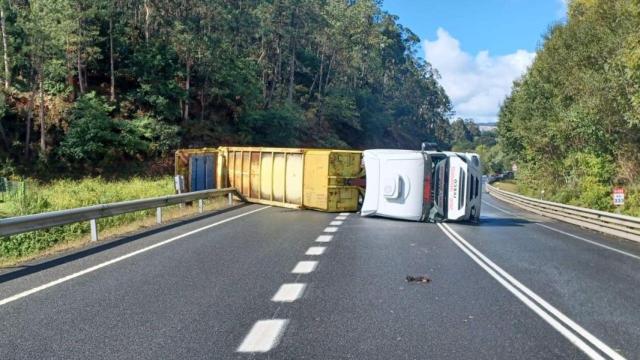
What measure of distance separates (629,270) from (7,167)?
33.0 meters

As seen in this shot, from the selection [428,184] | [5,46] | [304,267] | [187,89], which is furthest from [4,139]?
[304,267]

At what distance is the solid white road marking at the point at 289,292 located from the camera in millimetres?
6910

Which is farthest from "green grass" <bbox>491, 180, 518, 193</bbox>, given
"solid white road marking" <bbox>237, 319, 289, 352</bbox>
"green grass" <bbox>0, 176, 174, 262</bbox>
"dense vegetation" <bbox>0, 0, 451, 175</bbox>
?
"solid white road marking" <bbox>237, 319, 289, 352</bbox>

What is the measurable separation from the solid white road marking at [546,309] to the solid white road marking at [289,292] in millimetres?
2732

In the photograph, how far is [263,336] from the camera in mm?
5410

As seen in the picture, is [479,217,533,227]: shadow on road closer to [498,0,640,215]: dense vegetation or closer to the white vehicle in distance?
the white vehicle in distance

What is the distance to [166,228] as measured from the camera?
14.6 metres

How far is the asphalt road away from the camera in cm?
518

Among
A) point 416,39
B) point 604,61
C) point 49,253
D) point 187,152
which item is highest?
point 416,39

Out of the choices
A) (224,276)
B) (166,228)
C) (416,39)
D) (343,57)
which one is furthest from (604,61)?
(416,39)

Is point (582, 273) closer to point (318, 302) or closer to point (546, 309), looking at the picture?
point (546, 309)

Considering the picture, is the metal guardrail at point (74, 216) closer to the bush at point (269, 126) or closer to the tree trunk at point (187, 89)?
the tree trunk at point (187, 89)

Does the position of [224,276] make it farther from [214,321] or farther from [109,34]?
[109,34]

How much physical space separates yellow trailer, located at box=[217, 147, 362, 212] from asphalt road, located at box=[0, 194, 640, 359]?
7254 mm
